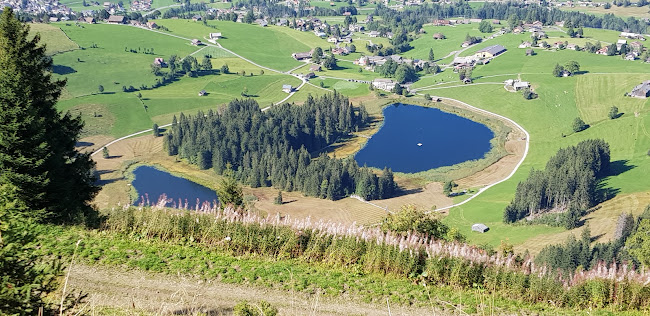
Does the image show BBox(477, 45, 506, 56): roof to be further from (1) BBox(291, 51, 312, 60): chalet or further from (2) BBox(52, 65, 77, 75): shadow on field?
(2) BBox(52, 65, 77, 75): shadow on field

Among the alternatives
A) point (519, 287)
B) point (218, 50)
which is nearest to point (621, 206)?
point (519, 287)

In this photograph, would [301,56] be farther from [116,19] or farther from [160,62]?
[116,19]

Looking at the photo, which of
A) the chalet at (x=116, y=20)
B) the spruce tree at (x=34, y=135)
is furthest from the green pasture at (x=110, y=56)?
the spruce tree at (x=34, y=135)

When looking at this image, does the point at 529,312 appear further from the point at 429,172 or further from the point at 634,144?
the point at 634,144

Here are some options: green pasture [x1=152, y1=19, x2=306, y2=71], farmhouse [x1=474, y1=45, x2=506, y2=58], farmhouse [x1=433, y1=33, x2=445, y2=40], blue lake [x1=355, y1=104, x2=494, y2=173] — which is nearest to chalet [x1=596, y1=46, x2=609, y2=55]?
farmhouse [x1=474, y1=45, x2=506, y2=58]

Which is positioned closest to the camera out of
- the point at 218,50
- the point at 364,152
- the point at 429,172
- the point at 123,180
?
the point at 123,180

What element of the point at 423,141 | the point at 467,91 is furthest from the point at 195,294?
the point at 467,91

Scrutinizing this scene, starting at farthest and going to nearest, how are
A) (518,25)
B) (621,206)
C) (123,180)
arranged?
(518,25), (123,180), (621,206)
